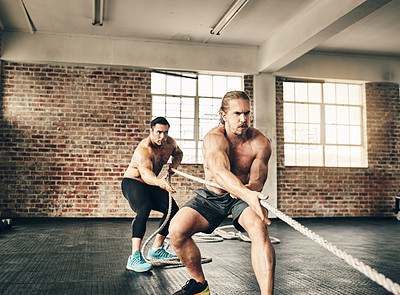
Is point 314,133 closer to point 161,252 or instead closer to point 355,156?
point 355,156

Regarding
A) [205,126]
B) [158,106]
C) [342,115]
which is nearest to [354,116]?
[342,115]

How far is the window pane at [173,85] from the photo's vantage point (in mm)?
7750

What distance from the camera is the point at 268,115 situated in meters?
7.84

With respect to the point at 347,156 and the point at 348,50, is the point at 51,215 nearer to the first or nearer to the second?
the point at 347,156

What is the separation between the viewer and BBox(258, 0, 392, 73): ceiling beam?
5039mm

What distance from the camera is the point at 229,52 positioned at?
7852 mm

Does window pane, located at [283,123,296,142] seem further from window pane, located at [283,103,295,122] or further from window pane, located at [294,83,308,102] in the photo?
window pane, located at [294,83,308,102]

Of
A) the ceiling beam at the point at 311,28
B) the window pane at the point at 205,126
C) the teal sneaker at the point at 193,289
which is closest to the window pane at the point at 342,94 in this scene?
the ceiling beam at the point at 311,28

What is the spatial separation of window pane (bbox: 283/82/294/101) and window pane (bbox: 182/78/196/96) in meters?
1.93

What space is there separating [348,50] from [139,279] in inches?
271

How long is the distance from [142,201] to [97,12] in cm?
402

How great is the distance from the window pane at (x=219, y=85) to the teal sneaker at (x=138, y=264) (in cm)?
512

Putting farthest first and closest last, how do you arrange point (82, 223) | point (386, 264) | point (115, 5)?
point (82, 223) → point (115, 5) → point (386, 264)

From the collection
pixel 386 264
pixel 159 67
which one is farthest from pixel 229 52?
pixel 386 264
